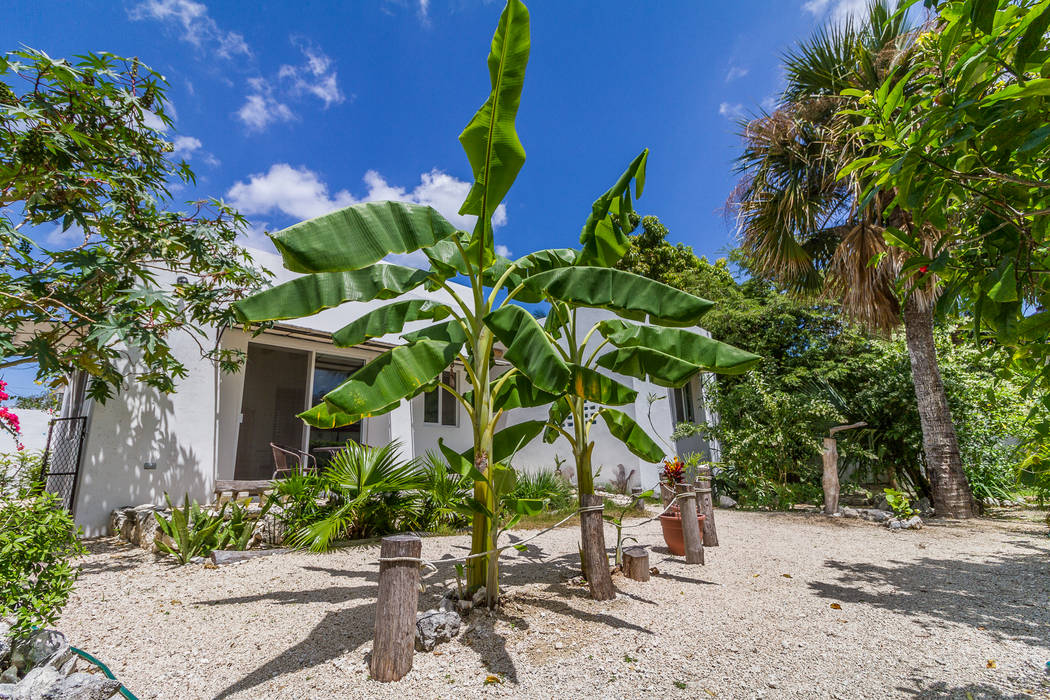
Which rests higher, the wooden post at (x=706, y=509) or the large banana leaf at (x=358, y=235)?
the large banana leaf at (x=358, y=235)

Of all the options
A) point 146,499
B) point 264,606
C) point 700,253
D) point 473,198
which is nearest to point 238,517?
point 146,499

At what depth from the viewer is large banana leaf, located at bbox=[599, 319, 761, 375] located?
3316 mm

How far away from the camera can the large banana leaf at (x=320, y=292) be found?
9.56ft

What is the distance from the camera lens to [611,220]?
3857 millimetres

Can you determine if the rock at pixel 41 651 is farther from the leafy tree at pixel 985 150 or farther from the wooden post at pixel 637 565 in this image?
the leafy tree at pixel 985 150

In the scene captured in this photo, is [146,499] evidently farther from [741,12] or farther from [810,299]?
[810,299]

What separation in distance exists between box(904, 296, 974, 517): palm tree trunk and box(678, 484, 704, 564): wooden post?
5.50 metres

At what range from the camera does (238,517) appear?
19.0 ft

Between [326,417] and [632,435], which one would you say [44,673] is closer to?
[326,417]

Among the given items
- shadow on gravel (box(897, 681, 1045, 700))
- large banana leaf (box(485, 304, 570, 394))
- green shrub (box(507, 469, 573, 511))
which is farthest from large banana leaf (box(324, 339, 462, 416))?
green shrub (box(507, 469, 573, 511))

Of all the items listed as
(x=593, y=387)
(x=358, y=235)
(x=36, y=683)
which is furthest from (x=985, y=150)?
(x=36, y=683)

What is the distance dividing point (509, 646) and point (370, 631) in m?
1.06

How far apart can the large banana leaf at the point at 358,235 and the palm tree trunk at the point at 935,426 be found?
8411 millimetres

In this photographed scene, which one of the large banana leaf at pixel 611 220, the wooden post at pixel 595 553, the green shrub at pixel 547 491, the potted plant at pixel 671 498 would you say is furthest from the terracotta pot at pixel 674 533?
the large banana leaf at pixel 611 220
